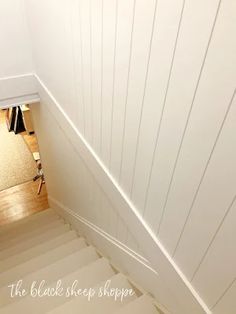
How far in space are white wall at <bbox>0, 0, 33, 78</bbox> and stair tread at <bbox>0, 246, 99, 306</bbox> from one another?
168cm

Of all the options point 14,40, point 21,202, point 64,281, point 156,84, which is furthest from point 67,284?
point 21,202

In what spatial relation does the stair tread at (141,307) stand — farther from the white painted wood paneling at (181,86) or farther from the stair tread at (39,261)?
the stair tread at (39,261)

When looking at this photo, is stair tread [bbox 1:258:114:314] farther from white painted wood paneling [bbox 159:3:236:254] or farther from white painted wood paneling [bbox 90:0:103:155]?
white painted wood paneling [bbox 159:3:236:254]

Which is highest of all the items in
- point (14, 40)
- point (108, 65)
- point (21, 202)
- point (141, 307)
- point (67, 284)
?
point (108, 65)

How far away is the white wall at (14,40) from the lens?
2145 millimetres

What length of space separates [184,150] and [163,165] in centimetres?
16

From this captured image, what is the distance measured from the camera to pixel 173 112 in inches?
33.0

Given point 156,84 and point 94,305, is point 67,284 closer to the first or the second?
point 94,305

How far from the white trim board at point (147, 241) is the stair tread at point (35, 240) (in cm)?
145

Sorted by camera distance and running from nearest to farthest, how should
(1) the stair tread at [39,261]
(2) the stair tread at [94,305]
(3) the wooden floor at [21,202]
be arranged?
(2) the stair tread at [94,305] → (1) the stair tread at [39,261] → (3) the wooden floor at [21,202]

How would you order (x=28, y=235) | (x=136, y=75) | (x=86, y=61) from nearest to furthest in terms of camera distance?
(x=136, y=75) → (x=86, y=61) → (x=28, y=235)

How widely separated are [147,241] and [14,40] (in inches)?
78.9

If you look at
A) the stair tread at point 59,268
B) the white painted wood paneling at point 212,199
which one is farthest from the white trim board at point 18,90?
the white painted wood paneling at point 212,199

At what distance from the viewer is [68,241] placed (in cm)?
274
